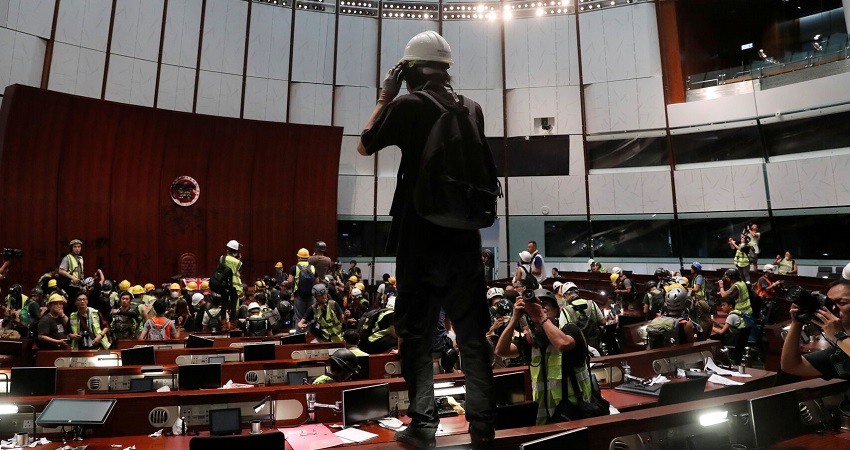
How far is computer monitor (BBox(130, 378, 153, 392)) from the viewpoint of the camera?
4.50m

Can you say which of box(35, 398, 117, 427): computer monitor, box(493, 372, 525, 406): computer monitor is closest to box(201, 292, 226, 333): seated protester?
box(35, 398, 117, 427): computer monitor

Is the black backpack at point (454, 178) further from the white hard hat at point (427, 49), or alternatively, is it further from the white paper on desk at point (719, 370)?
the white paper on desk at point (719, 370)

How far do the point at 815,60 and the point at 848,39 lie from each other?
2.79 ft

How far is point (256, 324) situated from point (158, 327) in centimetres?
136

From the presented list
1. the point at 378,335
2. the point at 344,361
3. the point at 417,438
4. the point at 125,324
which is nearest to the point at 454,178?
the point at 417,438

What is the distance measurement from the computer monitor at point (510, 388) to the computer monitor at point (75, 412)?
2.84 m

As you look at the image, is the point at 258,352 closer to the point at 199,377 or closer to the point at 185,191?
the point at 199,377

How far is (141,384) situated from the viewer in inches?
178

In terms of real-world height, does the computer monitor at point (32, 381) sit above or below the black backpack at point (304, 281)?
below

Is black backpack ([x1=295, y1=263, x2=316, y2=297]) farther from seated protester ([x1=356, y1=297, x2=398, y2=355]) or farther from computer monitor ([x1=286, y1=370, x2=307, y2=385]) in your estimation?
computer monitor ([x1=286, y1=370, x2=307, y2=385])

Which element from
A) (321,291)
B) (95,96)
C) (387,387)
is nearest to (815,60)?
(321,291)

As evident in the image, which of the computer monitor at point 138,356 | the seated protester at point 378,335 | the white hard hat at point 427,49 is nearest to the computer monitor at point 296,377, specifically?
the seated protester at point 378,335

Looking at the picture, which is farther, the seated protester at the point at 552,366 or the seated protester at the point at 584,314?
the seated protester at the point at 584,314

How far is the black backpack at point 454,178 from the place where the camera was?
1867mm
